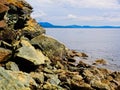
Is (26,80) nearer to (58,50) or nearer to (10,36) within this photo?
(10,36)

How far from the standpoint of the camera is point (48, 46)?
127ft

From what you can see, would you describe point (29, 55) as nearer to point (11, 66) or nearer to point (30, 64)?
point (30, 64)

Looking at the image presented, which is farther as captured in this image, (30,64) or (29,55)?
(29,55)

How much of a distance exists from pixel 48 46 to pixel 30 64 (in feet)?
32.9

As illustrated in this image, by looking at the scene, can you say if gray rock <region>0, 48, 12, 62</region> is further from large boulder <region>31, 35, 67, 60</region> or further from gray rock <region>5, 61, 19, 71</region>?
large boulder <region>31, 35, 67, 60</region>

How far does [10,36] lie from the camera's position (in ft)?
111

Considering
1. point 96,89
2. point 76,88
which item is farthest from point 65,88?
point 96,89

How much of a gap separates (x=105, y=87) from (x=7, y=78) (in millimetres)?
9651

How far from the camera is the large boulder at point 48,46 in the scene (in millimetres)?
37188

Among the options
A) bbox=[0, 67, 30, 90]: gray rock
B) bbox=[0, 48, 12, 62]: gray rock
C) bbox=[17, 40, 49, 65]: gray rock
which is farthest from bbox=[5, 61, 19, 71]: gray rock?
bbox=[0, 67, 30, 90]: gray rock

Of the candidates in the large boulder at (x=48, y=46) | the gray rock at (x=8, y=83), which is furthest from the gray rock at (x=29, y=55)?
the gray rock at (x=8, y=83)

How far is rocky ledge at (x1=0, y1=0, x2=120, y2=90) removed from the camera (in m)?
23.6

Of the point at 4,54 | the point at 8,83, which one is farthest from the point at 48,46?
the point at 8,83

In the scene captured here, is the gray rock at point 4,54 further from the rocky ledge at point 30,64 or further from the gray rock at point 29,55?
the gray rock at point 29,55
